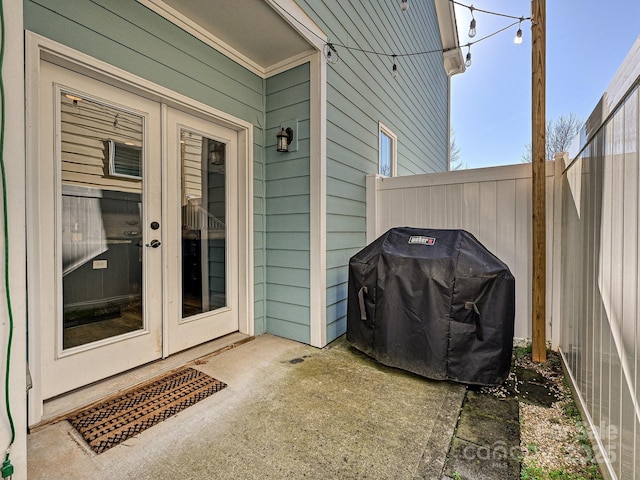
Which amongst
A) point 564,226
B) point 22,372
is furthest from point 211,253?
point 564,226

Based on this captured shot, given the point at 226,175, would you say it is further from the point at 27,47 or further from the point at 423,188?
the point at 423,188

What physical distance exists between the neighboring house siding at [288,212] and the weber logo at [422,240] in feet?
3.20

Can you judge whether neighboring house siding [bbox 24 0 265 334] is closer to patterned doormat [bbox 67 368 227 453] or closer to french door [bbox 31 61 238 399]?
french door [bbox 31 61 238 399]

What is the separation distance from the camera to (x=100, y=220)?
6.96 feet

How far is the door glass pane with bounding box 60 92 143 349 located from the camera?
77.2 inches

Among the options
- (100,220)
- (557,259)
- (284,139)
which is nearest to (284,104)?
(284,139)

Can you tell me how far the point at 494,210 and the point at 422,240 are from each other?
3.61 feet

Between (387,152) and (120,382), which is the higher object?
(387,152)

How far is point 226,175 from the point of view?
2932mm

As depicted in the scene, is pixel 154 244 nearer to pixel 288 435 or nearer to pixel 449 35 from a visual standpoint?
pixel 288 435

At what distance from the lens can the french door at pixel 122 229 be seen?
1858 mm

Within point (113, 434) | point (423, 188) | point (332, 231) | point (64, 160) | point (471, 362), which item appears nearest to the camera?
point (113, 434)

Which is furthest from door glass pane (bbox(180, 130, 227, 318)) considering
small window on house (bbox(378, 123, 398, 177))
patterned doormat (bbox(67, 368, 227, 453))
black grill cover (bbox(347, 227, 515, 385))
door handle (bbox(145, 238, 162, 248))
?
small window on house (bbox(378, 123, 398, 177))

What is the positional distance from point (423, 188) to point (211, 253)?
2.25 m
